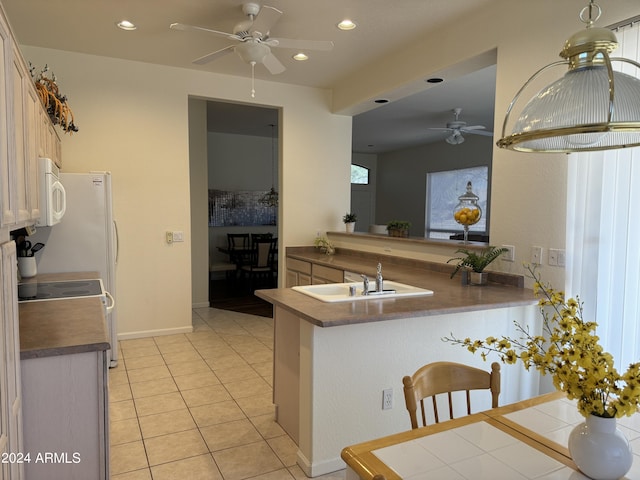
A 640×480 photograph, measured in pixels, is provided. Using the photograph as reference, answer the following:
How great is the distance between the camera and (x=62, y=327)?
2.04 m

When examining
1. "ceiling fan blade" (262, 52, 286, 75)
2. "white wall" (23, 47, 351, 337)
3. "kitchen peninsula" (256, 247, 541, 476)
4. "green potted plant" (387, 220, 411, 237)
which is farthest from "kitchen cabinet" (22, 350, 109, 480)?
"green potted plant" (387, 220, 411, 237)

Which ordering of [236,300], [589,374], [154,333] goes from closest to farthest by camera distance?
1. [589,374]
2. [154,333]
3. [236,300]

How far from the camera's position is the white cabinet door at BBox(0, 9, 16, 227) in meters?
1.16

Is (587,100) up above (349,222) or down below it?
above

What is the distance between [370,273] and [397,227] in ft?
3.04

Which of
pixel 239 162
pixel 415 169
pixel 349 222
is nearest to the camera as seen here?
pixel 349 222

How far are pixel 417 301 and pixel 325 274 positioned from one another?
1.91 m

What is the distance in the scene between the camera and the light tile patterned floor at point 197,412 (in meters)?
2.33

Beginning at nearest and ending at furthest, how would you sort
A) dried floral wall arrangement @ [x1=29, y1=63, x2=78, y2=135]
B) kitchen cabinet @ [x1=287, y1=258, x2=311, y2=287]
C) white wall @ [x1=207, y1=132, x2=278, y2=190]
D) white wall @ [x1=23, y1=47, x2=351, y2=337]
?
1. dried floral wall arrangement @ [x1=29, y1=63, x2=78, y2=135]
2. white wall @ [x1=23, y1=47, x2=351, y2=337]
3. kitchen cabinet @ [x1=287, y1=258, x2=311, y2=287]
4. white wall @ [x1=207, y1=132, x2=278, y2=190]

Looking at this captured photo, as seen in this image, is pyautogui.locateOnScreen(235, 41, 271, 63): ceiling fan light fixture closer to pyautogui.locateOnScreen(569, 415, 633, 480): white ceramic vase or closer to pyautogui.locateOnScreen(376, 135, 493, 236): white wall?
pyautogui.locateOnScreen(569, 415, 633, 480): white ceramic vase

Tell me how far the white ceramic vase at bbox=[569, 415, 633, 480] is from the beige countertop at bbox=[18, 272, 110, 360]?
1695 millimetres

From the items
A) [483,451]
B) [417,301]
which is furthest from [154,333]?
[483,451]

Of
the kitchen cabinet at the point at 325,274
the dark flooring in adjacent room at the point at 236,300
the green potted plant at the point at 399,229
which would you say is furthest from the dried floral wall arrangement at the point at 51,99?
the dark flooring in adjacent room at the point at 236,300

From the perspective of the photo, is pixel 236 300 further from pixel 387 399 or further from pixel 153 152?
pixel 387 399
